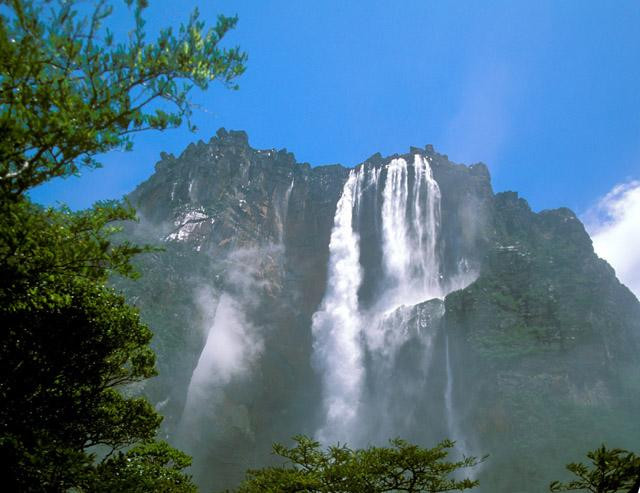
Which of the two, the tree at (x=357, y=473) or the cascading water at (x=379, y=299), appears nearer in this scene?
the tree at (x=357, y=473)

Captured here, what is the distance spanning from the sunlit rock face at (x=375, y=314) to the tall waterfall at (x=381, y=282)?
0.22m

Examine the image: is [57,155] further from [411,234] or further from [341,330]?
[411,234]

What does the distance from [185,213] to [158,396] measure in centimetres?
2598

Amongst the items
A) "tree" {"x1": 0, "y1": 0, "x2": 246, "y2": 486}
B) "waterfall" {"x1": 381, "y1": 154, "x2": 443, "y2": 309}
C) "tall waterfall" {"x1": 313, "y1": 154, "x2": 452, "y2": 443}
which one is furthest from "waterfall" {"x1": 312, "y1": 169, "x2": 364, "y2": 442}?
"tree" {"x1": 0, "y1": 0, "x2": 246, "y2": 486}

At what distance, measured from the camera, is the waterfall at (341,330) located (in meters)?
54.0

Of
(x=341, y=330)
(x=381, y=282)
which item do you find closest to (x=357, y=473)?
(x=341, y=330)

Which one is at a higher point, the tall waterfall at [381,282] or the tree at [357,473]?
the tall waterfall at [381,282]

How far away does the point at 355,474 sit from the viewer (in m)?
10.3

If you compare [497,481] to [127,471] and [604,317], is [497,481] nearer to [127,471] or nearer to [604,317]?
[604,317]

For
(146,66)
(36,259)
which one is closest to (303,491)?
(36,259)

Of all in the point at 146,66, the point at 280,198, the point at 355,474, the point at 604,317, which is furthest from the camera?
the point at 280,198

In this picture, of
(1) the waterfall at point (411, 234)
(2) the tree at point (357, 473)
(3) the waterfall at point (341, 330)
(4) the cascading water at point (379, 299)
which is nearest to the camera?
(2) the tree at point (357, 473)

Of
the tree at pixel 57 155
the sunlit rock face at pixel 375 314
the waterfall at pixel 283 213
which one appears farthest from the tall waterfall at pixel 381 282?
the tree at pixel 57 155

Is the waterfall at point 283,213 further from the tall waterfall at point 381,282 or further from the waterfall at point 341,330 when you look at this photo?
the tall waterfall at point 381,282
